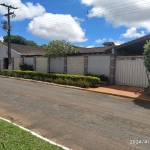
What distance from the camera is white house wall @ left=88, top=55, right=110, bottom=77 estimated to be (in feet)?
60.6

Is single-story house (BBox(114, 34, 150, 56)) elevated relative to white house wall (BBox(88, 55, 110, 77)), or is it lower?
elevated

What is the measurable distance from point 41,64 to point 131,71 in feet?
39.9

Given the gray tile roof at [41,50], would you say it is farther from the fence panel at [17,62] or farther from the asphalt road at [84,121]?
the asphalt road at [84,121]

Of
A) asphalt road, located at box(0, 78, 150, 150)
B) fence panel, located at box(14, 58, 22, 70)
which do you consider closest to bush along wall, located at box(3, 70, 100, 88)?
fence panel, located at box(14, 58, 22, 70)

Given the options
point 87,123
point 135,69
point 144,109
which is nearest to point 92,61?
point 135,69

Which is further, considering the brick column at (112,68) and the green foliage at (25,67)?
the green foliage at (25,67)

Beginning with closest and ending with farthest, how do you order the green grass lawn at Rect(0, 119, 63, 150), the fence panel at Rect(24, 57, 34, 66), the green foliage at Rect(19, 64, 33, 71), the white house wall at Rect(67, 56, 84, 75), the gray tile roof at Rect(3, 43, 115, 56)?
the green grass lawn at Rect(0, 119, 63, 150)
the white house wall at Rect(67, 56, 84, 75)
the gray tile roof at Rect(3, 43, 115, 56)
the green foliage at Rect(19, 64, 33, 71)
the fence panel at Rect(24, 57, 34, 66)

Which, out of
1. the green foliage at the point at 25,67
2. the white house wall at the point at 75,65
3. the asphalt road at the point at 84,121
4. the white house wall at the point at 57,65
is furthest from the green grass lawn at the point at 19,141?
the green foliage at the point at 25,67

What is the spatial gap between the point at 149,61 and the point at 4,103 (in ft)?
26.4

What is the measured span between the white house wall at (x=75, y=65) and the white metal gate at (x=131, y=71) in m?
4.08

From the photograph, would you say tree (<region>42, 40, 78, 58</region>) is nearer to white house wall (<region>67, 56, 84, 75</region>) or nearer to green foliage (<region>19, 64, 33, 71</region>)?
white house wall (<region>67, 56, 84, 75</region>)

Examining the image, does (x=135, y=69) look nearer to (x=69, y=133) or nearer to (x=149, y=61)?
(x=149, y=61)

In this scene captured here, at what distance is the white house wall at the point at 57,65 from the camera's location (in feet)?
74.8

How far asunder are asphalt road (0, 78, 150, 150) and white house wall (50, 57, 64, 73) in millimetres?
12021
